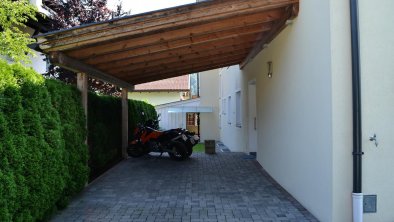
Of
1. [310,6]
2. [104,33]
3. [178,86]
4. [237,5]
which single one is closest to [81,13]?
[104,33]

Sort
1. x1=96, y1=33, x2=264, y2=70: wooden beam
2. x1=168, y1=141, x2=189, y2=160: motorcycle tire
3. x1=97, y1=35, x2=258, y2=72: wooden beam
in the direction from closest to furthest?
x1=96, y1=33, x2=264, y2=70: wooden beam, x1=97, y1=35, x2=258, y2=72: wooden beam, x1=168, y1=141, x2=189, y2=160: motorcycle tire

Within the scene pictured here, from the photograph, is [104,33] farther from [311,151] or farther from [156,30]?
[311,151]

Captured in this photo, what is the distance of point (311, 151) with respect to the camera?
5.08 m

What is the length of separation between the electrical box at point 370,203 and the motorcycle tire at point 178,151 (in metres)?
6.97

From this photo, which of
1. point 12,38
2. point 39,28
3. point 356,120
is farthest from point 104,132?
point 356,120

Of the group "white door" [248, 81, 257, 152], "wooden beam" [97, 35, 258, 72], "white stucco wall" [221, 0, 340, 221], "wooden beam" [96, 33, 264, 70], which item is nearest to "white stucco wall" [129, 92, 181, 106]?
"white door" [248, 81, 257, 152]

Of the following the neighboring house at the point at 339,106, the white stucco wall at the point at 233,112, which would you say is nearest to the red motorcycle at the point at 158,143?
the white stucco wall at the point at 233,112

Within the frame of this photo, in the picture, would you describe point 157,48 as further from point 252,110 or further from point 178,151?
point 252,110

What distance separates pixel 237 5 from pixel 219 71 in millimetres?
13613

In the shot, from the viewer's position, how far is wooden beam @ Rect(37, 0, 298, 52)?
5.40 meters

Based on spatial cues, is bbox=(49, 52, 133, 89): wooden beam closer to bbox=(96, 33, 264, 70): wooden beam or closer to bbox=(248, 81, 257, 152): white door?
bbox=(96, 33, 264, 70): wooden beam

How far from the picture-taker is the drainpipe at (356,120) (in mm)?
4230

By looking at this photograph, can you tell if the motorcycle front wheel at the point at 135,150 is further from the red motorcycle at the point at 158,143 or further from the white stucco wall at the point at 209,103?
the white stucco wall at the point at 209,103

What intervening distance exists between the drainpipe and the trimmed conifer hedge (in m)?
3.56
